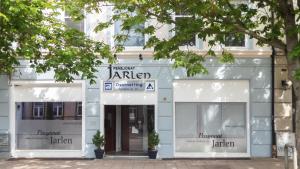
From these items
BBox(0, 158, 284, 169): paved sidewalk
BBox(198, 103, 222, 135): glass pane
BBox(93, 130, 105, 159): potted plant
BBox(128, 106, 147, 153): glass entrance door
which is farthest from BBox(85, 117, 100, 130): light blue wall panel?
BBox(198, 103, 222, 135): glass pane

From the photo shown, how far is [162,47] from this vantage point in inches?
468

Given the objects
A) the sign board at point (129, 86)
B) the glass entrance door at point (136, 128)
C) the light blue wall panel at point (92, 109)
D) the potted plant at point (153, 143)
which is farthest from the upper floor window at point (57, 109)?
the potted plant at point (153, 143)

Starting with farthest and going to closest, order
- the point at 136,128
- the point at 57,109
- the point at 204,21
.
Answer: the point at 136,128, the point at 57,109, the point at 204,21

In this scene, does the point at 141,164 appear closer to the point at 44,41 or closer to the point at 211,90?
the point at 211,90

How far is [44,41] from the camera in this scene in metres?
11.8

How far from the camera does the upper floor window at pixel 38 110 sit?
18375mm

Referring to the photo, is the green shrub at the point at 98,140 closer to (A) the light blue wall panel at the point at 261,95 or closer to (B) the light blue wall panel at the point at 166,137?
(B) the light blue wall panel at the point at 166,137

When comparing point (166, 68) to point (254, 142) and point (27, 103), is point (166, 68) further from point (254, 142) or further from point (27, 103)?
point (27, 103)

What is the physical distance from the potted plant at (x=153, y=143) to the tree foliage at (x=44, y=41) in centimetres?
534

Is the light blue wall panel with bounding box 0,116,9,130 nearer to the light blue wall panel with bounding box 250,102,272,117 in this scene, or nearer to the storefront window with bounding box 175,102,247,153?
the storefront window with bounding box 175,102,247,153

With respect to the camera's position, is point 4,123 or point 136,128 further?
point 136,128

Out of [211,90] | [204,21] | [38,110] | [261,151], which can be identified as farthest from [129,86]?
[204,21]

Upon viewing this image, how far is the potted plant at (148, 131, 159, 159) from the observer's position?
17.5 meters

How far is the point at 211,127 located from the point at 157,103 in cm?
233
